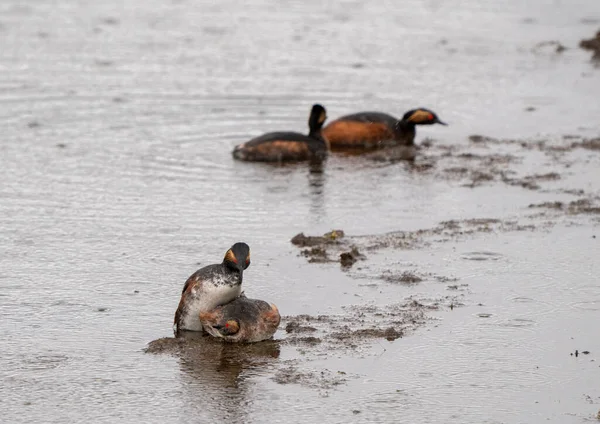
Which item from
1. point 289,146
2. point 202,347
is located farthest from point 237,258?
point 289,146

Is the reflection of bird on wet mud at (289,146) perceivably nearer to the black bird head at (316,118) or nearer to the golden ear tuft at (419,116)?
the black bird head at (316,118)

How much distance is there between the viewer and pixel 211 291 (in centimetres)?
984

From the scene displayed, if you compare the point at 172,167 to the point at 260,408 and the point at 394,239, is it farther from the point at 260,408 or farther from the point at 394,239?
the point at 260,408

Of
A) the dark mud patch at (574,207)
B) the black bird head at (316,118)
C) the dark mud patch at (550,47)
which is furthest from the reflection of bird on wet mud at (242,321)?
the dark mud patch at (550,47)

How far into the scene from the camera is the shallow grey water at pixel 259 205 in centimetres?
880

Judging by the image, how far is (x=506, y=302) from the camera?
10.6 m

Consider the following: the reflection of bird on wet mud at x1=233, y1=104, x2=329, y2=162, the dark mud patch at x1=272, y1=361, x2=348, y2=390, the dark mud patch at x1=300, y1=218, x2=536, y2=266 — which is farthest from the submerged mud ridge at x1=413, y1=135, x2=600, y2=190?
the dark mud patch at x1=272, y1=361, x2=348, y2=390

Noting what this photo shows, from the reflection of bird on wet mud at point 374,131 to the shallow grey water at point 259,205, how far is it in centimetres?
59

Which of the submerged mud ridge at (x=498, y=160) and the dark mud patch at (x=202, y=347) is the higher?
the submerged mud ridge at (x=498, y=160)

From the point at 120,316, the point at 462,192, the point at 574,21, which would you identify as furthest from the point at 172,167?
the point at 574,21

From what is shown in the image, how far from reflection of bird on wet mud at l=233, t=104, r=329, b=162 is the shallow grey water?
0.27 m

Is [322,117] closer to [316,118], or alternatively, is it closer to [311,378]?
[316,118]

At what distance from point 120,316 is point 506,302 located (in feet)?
10.4

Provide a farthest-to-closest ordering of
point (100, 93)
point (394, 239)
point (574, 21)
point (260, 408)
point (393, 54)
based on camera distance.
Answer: point (574, 21) < point (393, 54) < point (100, 93) < point (394, 239) < point (260, 408)
